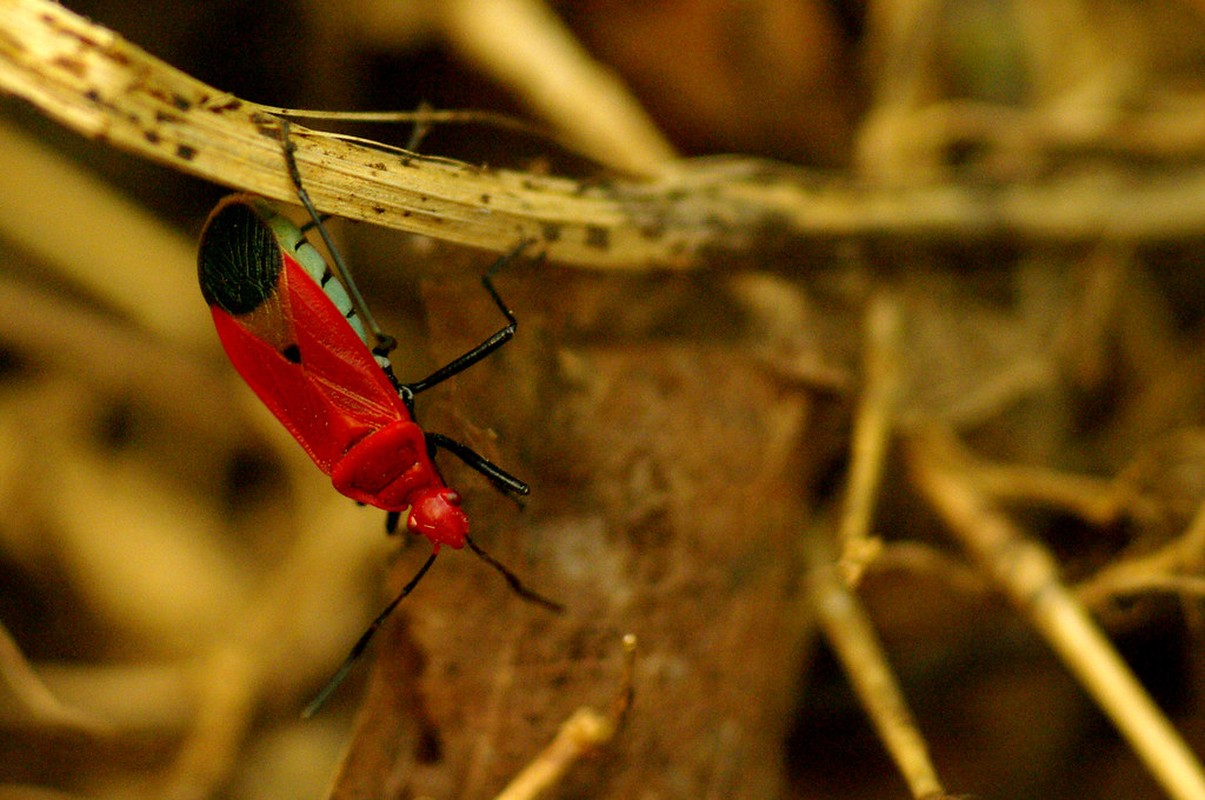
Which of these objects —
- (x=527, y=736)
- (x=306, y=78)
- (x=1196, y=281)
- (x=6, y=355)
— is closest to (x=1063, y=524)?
(x=1196, y=281)

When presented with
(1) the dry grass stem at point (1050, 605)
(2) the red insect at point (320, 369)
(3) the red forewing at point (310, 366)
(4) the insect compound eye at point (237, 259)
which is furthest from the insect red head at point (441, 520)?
(1) the dry grass stem at point (1050, 605)

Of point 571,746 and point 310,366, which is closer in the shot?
point 571,746

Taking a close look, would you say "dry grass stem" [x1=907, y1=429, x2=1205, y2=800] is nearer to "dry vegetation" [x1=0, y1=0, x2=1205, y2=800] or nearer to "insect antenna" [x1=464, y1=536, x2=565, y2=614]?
"dry vegetation" [x1=0, y1=0, x2=1205, y2=800]

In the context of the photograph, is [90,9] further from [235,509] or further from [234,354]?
[235,509]

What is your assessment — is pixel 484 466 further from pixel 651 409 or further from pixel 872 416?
pixel 872 416

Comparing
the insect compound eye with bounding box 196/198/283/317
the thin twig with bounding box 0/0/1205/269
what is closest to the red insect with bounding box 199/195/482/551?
the insect compound eye with bounding box 196/198/283/317

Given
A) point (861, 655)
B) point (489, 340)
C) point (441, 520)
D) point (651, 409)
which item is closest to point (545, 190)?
point (489, 340)

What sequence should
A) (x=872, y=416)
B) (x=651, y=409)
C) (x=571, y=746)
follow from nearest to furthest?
(x=571, y=746), (x=651, y=409), (x=872, y=416)

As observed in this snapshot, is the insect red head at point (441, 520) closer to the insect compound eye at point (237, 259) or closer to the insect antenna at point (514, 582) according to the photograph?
the insect antenna at point (514, 582)

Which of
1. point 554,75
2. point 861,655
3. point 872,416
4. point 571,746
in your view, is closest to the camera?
point 571,746
